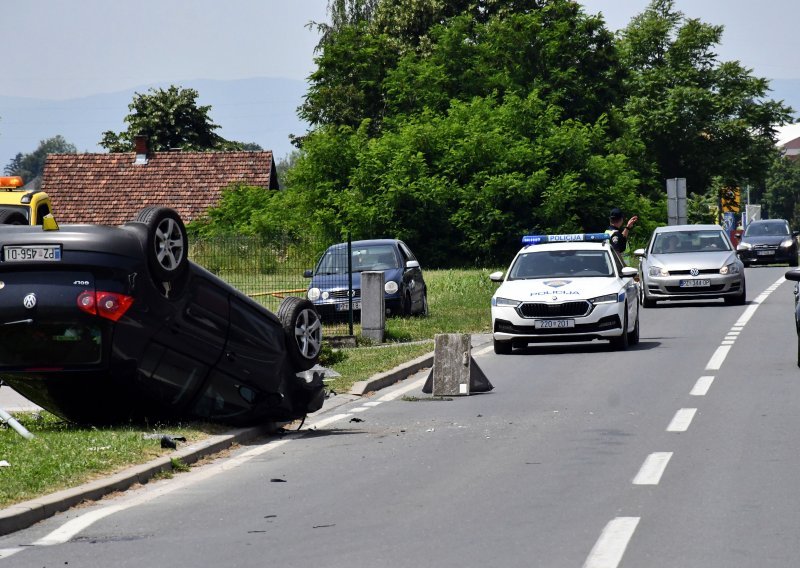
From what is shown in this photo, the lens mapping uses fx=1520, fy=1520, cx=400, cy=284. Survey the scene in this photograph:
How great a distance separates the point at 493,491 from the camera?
952 centimetres

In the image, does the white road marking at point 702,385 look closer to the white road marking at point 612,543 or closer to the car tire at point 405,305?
the white road marking at point 612,543

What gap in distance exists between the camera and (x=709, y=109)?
8231cm

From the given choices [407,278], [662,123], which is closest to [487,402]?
[407,278]

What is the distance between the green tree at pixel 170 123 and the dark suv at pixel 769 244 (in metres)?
45.6

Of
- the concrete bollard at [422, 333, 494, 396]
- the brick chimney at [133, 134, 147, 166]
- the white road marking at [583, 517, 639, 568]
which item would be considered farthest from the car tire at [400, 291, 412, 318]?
the brick chimney at [133, 134, 147, 166]

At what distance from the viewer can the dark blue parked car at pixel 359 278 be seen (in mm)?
25344

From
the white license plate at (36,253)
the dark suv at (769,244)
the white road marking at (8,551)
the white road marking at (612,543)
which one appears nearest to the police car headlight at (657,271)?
the white license plate at (36,253)

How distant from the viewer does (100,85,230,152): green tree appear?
295ft

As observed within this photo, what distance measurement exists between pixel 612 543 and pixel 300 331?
6266mm

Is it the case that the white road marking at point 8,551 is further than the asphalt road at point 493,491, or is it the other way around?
the white road marking at point 8,551

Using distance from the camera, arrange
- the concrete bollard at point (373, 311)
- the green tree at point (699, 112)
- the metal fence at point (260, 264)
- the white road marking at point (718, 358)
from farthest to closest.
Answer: the green tree at point (699, 112) → the metal fence at point (260, 264) → the concrete bollard at point (373, 311) → the white road marking at point (718, 358)

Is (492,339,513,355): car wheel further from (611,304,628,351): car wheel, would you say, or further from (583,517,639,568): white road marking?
(583,517,639,568): white road marking

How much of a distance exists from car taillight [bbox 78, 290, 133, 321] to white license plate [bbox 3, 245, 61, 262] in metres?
0.36

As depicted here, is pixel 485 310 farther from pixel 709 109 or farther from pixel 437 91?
pixel 709 109
